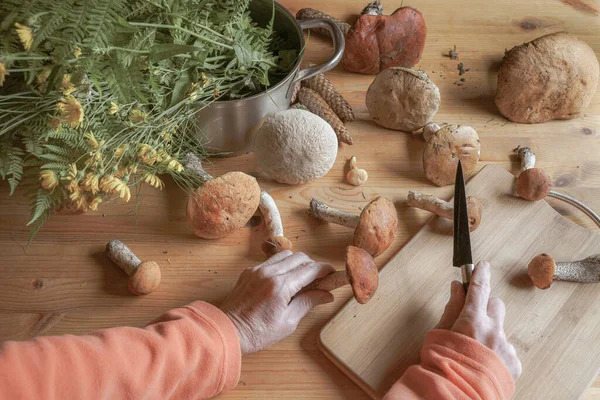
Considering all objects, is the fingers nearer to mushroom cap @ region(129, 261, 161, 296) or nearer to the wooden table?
the wooden table

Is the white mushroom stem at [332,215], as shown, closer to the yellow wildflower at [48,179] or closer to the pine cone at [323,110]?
the pine cone at [323,110]

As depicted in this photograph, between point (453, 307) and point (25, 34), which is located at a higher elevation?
point (25, 34)

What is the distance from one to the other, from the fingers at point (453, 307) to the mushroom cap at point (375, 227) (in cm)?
17

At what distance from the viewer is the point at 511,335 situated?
1.12 meters

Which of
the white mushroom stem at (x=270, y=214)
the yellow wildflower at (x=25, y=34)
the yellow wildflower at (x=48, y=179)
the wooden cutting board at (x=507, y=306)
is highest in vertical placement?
the yellow wildflower at (x=25, y=34)

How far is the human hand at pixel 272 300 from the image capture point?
107cm

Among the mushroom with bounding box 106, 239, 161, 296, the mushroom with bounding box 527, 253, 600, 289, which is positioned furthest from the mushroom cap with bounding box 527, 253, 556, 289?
the mushroom with bounding box 106, 239, 161, 296

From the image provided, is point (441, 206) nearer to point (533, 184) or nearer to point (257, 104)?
point (533, 184)

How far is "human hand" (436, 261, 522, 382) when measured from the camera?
102 cm

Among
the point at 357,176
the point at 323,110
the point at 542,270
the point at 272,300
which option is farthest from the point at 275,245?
the point at 542,270

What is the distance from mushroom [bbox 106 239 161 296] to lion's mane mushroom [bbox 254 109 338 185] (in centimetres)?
34

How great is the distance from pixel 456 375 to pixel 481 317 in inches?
4.9

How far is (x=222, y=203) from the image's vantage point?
119 cm

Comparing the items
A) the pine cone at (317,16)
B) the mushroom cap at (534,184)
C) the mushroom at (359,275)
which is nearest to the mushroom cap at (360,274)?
the mushroom at (359,275)
